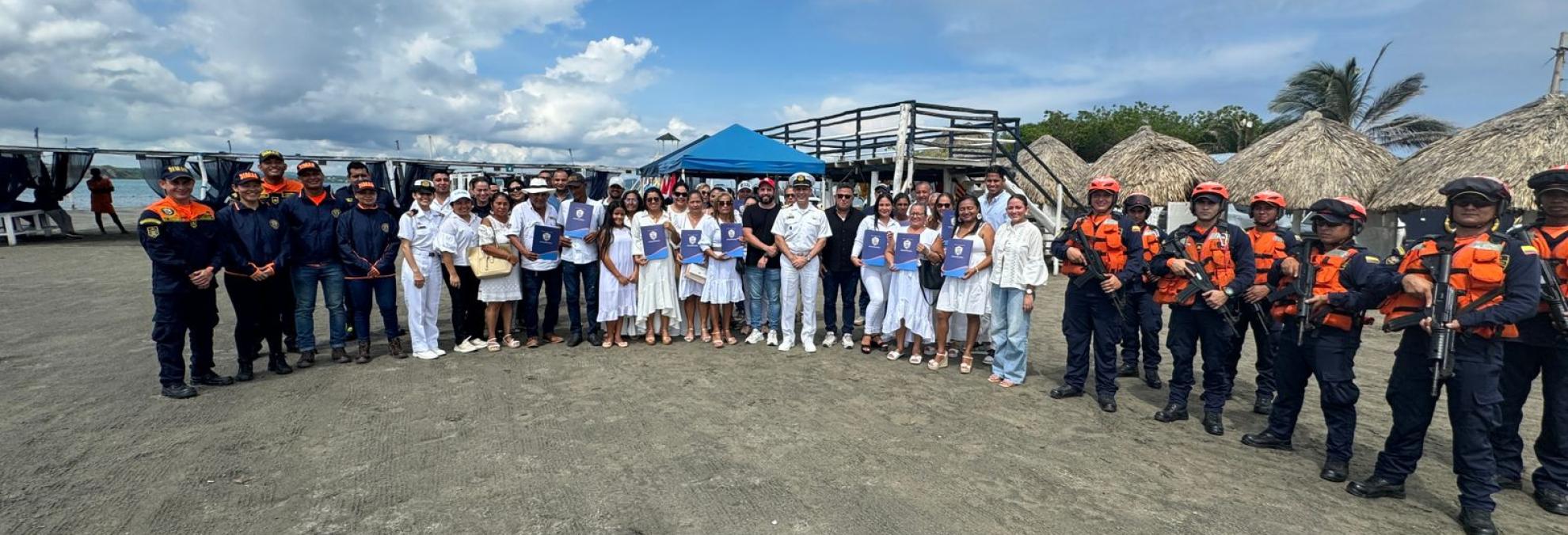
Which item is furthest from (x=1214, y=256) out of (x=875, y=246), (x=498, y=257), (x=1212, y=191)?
(x=498, y=257)

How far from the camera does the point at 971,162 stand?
44.3 feet

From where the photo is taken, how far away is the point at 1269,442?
14.4 ft

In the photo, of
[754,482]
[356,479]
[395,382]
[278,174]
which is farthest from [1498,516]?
[278,174]

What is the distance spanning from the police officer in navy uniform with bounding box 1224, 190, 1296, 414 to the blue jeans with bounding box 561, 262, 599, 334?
5526 millimetres

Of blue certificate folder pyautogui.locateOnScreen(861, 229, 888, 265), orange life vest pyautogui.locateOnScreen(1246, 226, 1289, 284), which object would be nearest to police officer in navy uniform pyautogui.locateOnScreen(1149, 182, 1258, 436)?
orange life vest pyautogui.locateOnScreen(1246, 226, 1289, 284)

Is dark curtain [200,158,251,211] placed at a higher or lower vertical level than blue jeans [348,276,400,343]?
higher

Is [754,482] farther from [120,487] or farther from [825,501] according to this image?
[120,487]

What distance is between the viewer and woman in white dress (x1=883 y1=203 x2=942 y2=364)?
6289 mm

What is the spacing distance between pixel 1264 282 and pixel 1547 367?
1.35 meters

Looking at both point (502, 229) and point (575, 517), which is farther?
point (502, 229)

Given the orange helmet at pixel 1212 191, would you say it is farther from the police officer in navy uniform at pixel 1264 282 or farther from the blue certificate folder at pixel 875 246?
the blue certificate folder at pixel 875 246

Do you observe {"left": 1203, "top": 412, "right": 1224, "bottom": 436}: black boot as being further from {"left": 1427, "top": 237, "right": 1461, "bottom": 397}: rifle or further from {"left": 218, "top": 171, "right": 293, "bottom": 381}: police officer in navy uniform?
{"left": 218, "top": 171, "right": 293, "bottom": 381}: police officer in navy uniform

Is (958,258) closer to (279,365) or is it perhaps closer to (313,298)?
(313,298)

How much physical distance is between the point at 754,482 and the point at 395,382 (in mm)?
3552
